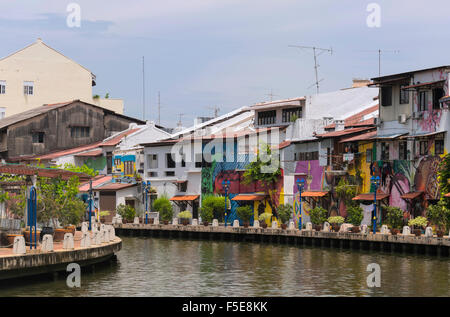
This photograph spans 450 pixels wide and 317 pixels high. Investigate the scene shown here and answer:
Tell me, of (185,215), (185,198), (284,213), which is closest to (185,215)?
(185,215)

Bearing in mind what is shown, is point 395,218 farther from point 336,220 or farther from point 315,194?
point 315,194

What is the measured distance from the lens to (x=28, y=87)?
9594cm

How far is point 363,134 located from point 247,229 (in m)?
9.54

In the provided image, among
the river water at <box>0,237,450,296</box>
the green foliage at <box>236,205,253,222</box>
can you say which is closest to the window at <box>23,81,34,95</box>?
the green foliage at <box>236,205,253,222</box>

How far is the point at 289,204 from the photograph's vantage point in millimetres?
65938

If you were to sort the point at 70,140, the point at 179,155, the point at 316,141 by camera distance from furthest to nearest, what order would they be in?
the point at 70,140 → the point at 179,155 → the point at 316,141

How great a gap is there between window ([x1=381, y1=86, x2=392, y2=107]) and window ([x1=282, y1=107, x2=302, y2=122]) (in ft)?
38.9

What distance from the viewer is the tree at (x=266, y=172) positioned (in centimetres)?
6781

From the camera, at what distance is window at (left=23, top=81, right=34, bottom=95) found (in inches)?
3761

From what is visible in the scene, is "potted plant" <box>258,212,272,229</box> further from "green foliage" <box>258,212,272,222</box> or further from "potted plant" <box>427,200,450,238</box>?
"potted plant" <box>427,200,450,238</box>

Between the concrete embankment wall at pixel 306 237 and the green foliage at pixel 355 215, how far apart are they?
292 centimetres

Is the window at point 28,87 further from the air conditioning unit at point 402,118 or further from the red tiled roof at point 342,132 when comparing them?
the air conditioning unit at point 402,118
